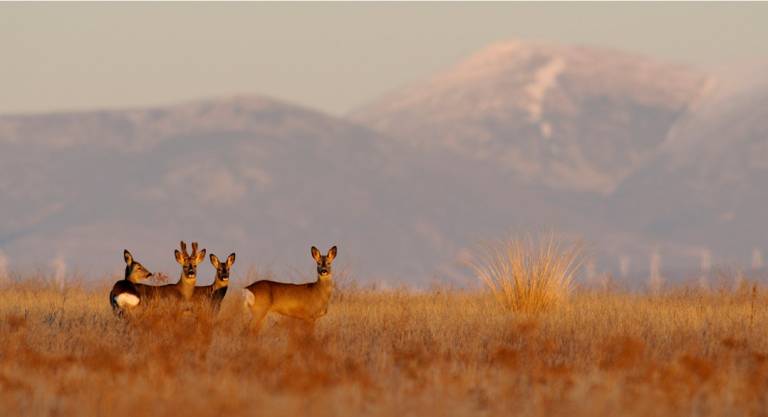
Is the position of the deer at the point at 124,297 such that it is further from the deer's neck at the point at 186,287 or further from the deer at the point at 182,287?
the deer's neck at the point at 186,287

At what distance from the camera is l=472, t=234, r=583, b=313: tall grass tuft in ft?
66.2

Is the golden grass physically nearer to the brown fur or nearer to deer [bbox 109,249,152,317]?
deer [bbox 109,249,152,317]

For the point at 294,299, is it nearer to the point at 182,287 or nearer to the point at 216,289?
the point at 216,289

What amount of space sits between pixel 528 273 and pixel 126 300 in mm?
5946

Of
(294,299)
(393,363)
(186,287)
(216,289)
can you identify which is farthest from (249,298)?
(393,363)

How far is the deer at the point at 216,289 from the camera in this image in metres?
16.1

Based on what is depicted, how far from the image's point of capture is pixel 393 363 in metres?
13.8

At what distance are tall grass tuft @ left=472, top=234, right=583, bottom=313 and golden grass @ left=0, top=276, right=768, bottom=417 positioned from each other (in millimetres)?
531

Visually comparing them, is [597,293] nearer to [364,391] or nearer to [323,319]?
[323,319]

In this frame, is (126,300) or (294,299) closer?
(126,300)

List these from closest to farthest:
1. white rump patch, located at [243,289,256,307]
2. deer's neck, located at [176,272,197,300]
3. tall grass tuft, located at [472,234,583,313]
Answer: deer's neck, located at [176,272,197,300]
white rump patch, located at [243,289,256,307]
tall grass tuft, located at [472,234,583,313]

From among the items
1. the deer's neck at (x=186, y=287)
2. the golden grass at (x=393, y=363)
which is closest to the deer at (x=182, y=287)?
the deer's neck at (x=186, y=287)

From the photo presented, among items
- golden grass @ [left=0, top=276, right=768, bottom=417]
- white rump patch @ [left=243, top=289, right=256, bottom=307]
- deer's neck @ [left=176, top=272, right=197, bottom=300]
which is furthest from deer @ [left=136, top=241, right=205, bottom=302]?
white rump patch @ [left=243, top=289, right=256, bottom=307]

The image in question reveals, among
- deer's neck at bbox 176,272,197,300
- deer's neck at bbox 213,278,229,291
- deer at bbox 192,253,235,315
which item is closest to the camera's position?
deer at bbox 192,253,235,315
